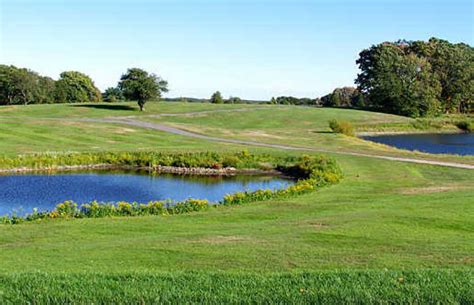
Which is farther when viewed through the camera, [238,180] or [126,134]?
[126,134]

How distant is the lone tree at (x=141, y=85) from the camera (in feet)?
266

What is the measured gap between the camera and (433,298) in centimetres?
910

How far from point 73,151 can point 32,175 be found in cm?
696

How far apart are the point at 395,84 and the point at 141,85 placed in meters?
54.4

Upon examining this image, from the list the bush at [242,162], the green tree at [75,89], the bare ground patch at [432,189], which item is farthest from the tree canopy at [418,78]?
the bare ground patch at [432,189]

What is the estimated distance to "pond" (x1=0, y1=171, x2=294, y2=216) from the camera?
28.9 meters

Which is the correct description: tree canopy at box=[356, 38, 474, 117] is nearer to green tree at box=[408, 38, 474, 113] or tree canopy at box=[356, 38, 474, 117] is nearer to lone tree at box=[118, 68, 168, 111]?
green tree at box=[408, 38, 474, 113]

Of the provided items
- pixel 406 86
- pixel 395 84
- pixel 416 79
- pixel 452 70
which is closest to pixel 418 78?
pixel 416 79

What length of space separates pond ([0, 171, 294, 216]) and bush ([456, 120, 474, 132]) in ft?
227

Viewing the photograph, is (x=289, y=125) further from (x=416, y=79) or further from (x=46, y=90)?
(x=46, y=90)

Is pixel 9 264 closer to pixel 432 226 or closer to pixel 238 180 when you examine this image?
pixel 432 226

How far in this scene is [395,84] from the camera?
111 meters

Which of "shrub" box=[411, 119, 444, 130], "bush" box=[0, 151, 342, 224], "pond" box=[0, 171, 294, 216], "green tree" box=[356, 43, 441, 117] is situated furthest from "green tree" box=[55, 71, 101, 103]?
"pond" box=[0, 171, 294, 216]

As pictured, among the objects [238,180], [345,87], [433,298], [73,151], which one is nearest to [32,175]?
[73,151]
